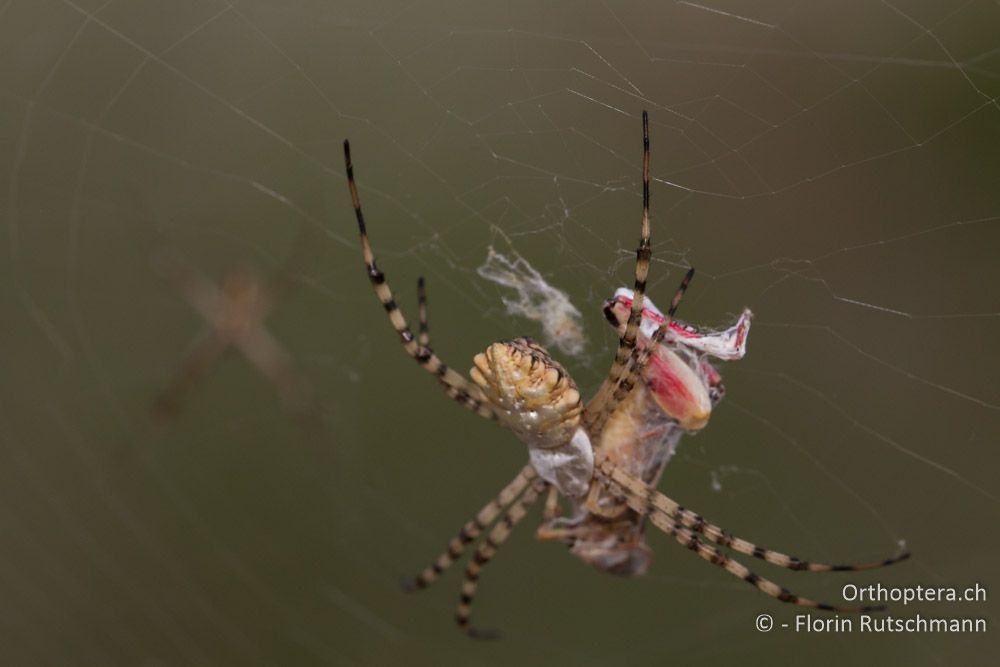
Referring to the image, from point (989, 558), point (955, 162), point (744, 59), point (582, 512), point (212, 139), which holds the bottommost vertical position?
point (582, 512)

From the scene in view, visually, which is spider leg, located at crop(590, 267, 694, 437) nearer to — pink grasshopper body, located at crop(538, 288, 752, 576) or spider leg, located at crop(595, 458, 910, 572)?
pink grasshopper body, located at crop(538, 288, 752, 576)

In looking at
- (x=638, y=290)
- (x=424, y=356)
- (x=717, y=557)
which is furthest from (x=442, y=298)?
(x=638, y=290)

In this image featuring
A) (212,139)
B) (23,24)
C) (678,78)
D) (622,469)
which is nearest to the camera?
(622,469)

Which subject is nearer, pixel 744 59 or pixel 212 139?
pixel 744 59

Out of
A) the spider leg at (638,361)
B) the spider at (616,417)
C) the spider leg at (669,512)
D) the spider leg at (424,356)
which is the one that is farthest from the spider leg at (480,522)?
the spider leg at (638,361)

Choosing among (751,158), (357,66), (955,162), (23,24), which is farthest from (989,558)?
(23,24)

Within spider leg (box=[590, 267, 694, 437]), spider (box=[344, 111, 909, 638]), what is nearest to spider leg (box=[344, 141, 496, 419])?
spider (box=[344, 111, 909, 638])

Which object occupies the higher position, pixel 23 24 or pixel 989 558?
pixel 989 558

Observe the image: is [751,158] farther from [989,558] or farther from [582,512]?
[989,558]
